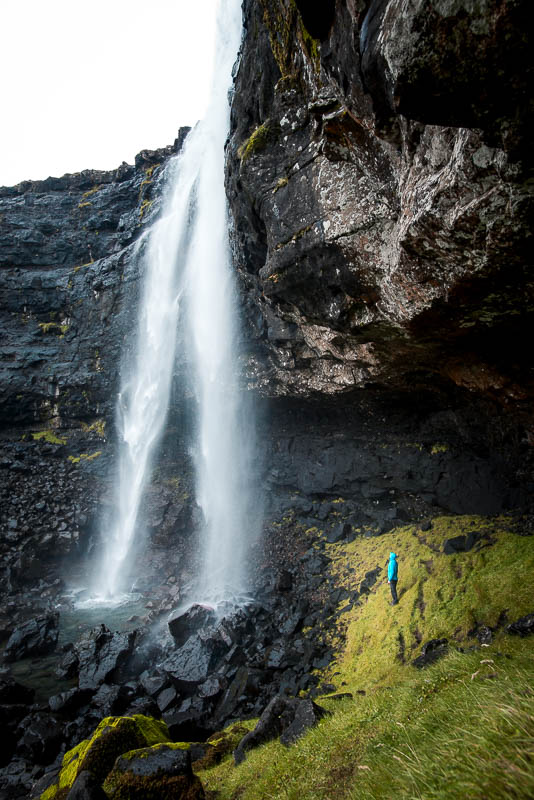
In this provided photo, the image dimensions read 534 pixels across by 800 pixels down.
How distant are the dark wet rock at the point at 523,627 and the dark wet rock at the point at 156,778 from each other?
18.7 ft

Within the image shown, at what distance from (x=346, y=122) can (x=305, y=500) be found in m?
16.8

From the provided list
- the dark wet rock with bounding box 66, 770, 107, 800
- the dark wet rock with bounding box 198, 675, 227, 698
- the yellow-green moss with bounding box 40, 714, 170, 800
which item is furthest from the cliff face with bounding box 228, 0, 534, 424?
the dark wet rock with bounding box 198, 675, 227, 698

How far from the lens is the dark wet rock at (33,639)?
1442 centimetres

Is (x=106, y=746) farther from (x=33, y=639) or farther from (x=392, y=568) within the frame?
(x=33, y=639)

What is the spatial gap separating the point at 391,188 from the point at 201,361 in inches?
650

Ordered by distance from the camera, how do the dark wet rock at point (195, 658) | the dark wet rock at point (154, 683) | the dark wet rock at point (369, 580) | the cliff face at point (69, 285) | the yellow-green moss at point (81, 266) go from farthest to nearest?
the yellow-green moss at point (81, 266)
the cliff face at point (69, 285)
the dark wet rock at point (369, 580)
the dark wet rock at point (195, 658)
the dark wet rock at point (154, 683)

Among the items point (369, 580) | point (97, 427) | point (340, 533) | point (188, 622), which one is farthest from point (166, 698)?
point (97, 427)

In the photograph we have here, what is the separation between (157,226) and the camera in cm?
2694

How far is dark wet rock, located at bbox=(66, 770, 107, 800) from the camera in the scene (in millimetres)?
4636

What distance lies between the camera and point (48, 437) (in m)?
26.9

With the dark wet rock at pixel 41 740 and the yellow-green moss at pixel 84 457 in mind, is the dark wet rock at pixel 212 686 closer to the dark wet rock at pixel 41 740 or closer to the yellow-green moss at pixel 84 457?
the dark wet rock at pixel 41 740

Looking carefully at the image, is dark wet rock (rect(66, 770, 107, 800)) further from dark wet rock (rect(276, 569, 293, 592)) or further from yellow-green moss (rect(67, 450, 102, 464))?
yellow-green moss (rect(67, 450, 102, 464))

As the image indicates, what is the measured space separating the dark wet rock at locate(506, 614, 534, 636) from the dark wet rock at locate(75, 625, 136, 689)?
11.5 meters

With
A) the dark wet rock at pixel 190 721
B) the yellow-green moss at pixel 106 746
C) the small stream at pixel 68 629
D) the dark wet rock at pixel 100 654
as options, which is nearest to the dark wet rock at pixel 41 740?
the dark wet rock at pixel 100 654
